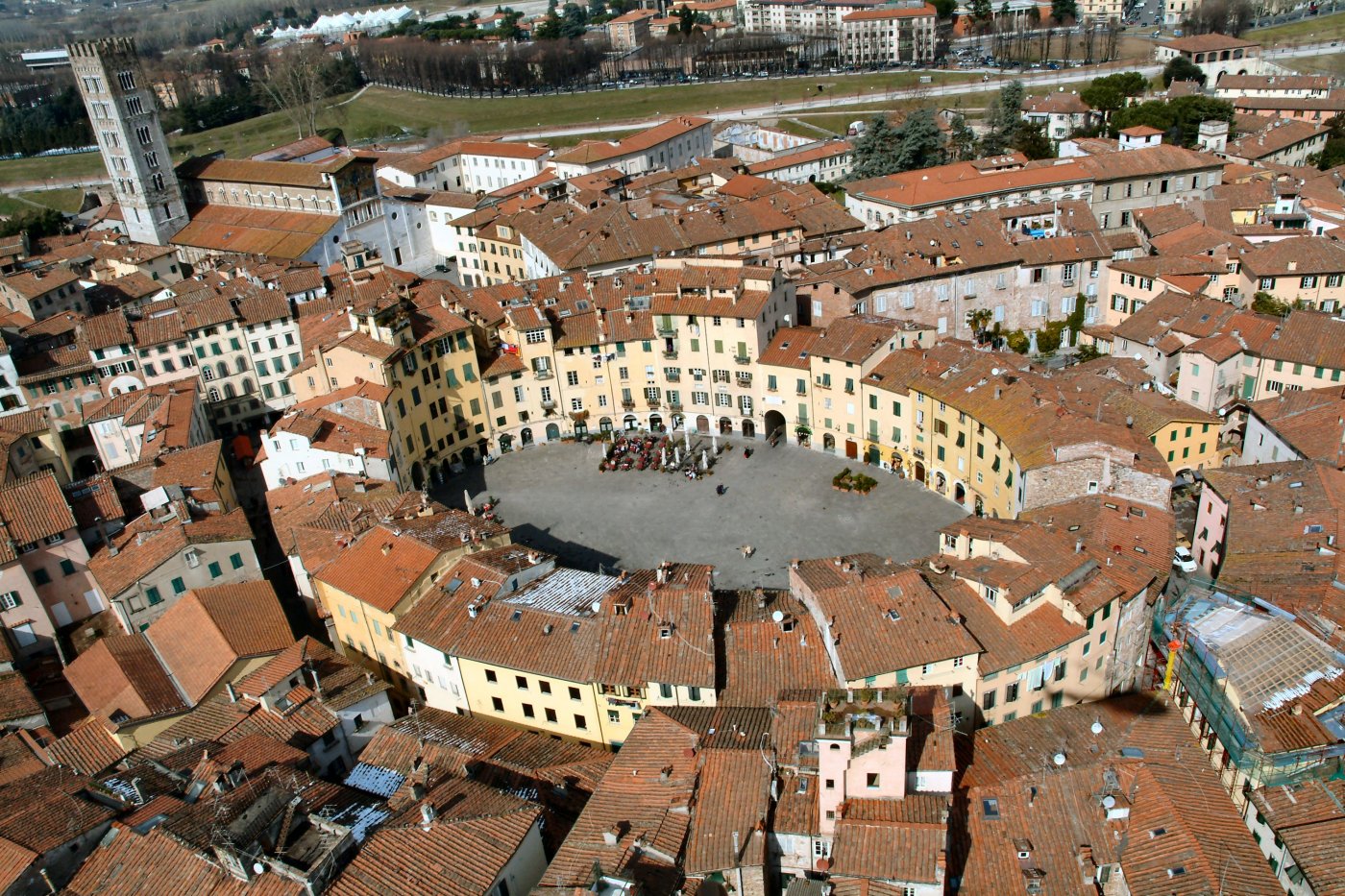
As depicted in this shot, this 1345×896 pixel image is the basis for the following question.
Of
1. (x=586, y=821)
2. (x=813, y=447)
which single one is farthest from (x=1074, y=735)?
(x=813, y=447)

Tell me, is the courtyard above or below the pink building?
below

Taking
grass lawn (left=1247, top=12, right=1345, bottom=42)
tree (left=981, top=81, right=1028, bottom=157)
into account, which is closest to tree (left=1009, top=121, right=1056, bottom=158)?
Answer: tree (left=981, top=81, right=1028, bottom=157)

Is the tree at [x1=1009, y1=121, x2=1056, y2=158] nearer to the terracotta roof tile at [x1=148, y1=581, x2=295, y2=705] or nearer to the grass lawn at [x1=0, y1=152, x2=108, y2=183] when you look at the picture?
the terracotta roof tile at [x1=148, y1=581, x2=295, y2=705]

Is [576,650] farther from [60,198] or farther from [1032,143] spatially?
[60,198]

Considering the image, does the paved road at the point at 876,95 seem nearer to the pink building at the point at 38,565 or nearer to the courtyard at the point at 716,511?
the courtyard at the point at 716,511

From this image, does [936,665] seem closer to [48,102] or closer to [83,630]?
[83,630]
